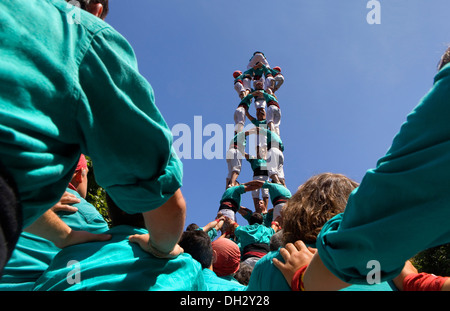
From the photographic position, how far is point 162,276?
147cm

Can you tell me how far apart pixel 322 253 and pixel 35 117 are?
0.75m

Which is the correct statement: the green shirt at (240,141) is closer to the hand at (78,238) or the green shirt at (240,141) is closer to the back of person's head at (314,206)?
the back of person's head at (314,206)

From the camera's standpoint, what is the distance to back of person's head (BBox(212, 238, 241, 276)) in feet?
10.5

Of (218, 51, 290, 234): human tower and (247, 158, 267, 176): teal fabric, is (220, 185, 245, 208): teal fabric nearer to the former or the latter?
(218, 51, 290, 234): human tower

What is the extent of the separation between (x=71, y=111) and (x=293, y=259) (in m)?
0.95

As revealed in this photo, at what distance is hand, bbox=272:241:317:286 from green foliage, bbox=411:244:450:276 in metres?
8.73

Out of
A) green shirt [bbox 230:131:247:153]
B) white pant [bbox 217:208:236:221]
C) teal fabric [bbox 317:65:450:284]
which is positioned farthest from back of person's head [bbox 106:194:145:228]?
green shirt [bbox 230:131:247:153]

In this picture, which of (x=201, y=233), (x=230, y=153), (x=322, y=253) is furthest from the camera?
(x=230, y=153)

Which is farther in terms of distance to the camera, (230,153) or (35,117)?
(230,153)

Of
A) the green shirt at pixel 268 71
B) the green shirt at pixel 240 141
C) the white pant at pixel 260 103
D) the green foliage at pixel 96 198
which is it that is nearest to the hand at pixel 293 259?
the green foliage at pixel 96 198

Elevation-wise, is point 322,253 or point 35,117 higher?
point 35,117

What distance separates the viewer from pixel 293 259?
133 cm
